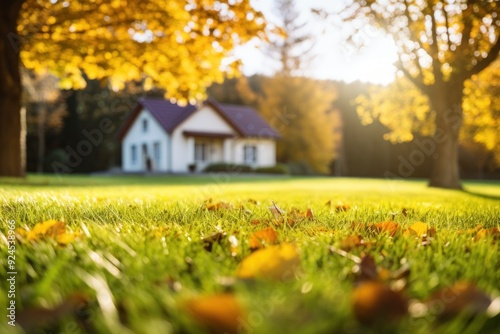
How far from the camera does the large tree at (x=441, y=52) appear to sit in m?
11.9

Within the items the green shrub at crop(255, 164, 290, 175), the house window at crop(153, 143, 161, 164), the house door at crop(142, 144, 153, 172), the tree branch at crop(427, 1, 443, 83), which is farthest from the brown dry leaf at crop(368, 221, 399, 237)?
the house window at crop(153, 143, 161, 164)

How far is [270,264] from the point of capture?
1.25m

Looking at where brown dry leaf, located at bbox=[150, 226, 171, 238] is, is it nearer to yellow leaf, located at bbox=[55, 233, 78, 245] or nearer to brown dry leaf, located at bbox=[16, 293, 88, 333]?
yellow leaf, located at bbox=[55, 233, 78, 245]

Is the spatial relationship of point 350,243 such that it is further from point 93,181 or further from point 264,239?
point 93,181

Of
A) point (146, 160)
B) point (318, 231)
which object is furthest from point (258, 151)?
point (318, 231)

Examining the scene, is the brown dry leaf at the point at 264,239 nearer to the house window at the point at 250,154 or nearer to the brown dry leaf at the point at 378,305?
the brown dry leaf at the point at 378,305

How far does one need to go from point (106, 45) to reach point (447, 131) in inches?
386

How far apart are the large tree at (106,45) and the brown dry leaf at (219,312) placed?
8.66 metres

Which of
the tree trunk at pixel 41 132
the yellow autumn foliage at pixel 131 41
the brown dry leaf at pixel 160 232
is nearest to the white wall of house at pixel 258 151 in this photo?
the tree trunk at pixel 41 132

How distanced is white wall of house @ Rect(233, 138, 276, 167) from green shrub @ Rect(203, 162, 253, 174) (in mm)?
2441

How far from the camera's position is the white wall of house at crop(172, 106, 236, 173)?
103ft

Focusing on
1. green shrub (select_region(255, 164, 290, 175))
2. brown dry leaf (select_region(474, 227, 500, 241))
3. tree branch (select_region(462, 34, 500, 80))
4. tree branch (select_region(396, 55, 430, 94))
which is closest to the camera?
brown dry leaf (select_region(474, 227, 500, 241))

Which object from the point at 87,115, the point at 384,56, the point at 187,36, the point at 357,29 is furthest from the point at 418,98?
the point at 87,115

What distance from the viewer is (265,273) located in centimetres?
124
